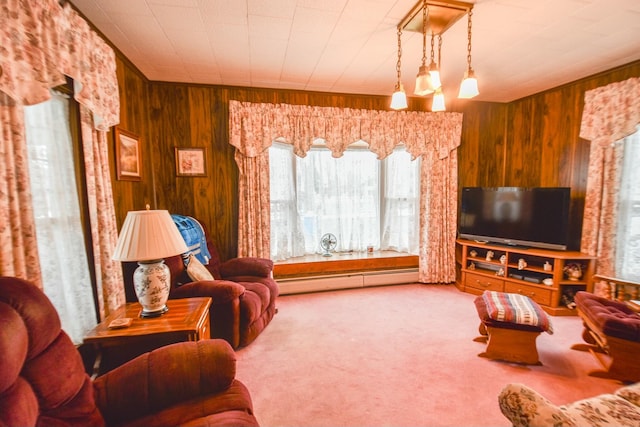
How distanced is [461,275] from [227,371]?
11.6 feet

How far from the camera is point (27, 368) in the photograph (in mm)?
968

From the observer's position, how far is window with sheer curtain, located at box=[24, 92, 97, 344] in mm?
1588

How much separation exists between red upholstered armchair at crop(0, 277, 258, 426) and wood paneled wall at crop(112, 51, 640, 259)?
2.02m

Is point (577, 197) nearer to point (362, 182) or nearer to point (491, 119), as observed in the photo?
point (491, 119)

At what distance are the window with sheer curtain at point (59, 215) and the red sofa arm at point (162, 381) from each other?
0.80 metres

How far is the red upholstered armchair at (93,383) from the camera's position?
0.91 m

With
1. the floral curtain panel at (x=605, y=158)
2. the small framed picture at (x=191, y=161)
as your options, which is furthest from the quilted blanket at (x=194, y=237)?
the floral curtain panel at (x=605, y=158)

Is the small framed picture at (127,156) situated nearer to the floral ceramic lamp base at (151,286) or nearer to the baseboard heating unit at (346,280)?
the floral ceramic lamp base at (151,286)

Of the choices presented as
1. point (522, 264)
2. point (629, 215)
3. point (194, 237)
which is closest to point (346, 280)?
point (194, 237)

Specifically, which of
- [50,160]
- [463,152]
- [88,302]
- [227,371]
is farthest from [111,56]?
[463,152]

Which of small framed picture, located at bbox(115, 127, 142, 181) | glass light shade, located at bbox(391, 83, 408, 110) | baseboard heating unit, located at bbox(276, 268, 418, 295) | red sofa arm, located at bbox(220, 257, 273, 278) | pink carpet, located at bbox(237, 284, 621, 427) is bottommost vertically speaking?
pink carpet, located at bbox(237, 284, 621, 427)

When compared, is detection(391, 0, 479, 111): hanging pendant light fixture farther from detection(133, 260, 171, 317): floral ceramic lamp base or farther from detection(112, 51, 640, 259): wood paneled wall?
detection(133, 260, 171, 317): floral ceramic lamp base

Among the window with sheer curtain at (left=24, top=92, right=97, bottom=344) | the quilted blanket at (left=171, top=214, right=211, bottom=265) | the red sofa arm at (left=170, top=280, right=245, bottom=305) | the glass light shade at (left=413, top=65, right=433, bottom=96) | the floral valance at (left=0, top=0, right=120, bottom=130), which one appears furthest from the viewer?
the quilted blanket at (left=171, top=214, right=211, bottom=265)

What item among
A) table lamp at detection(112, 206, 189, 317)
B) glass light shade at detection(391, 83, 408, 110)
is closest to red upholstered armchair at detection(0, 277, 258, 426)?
table lamp at detection(112, 206, 189, 317)
